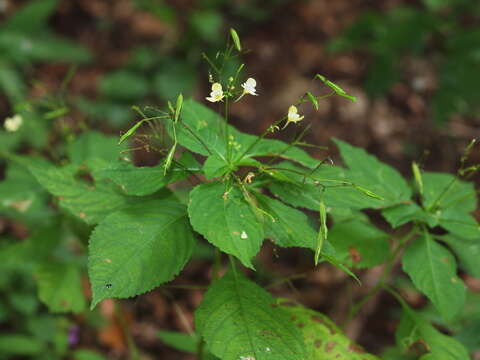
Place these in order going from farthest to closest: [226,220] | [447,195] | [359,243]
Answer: [447,195]
[359,243]
[226,220]

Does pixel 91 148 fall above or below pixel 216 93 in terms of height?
below

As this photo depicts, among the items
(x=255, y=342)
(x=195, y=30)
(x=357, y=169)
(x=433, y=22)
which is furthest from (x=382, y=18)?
(x=255, y=342)

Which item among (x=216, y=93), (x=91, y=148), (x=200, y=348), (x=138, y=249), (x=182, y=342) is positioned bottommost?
(x=182, y=342)

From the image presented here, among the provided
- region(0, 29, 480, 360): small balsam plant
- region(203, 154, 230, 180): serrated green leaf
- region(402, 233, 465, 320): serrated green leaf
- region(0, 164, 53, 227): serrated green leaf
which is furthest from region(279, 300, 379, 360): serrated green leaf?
region(0, 164, 53, 227): serrated green leaf

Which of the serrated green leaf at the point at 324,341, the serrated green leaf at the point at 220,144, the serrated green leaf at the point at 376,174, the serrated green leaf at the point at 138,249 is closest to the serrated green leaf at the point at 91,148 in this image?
the serrated green leaf at the point at 220,144

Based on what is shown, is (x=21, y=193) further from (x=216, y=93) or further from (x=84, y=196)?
(x=216, y=93)

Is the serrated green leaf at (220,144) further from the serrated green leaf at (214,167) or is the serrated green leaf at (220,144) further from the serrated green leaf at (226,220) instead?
the serrated green leaf at (226,220)

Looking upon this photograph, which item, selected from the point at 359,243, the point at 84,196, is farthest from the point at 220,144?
the point at 359,243

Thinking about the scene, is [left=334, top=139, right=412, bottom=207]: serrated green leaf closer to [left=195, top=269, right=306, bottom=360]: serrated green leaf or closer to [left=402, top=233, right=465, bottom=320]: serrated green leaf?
[left=402, top=233, right=465, bottom=320]: serrated green leaf
